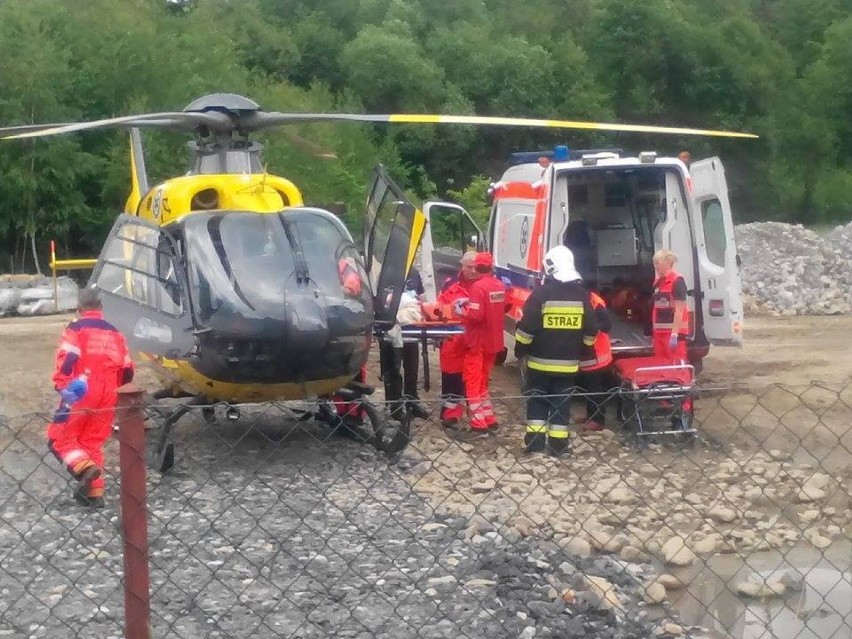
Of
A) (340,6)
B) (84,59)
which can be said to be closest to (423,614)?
(84,59)

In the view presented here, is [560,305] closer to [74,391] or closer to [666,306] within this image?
[666,306]

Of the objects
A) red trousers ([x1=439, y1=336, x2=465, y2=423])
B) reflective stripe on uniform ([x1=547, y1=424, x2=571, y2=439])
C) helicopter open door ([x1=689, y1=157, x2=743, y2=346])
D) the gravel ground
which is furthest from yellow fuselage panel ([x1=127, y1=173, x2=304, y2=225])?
helicopter open door ([x1=689, y1=157, x2=743, y2=346])

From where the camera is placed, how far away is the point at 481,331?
34.0ft

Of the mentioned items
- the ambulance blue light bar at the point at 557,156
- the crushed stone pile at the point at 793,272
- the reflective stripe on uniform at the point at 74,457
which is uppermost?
the ambulance blue light bar at the point at 557,156

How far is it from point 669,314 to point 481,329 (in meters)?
1.59

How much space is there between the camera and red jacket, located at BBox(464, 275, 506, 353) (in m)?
10.3

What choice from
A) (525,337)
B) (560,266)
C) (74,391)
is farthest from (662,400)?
(74,391)

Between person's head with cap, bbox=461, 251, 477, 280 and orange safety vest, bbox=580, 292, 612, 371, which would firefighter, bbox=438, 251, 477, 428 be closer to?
person's head with cap, bbox=461, 251, 477, 280

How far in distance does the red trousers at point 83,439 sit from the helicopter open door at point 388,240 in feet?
7.87

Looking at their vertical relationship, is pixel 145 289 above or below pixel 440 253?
above

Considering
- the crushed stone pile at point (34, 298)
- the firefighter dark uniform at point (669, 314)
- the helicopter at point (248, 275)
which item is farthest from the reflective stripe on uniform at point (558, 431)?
the crushed stone pile at point (34, 298)

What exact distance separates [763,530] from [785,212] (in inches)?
1464

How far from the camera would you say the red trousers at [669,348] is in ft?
34.1

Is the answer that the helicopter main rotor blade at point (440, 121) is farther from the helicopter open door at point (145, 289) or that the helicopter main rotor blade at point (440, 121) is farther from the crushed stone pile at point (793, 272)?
the crushed stone pile at point (793, 272)
